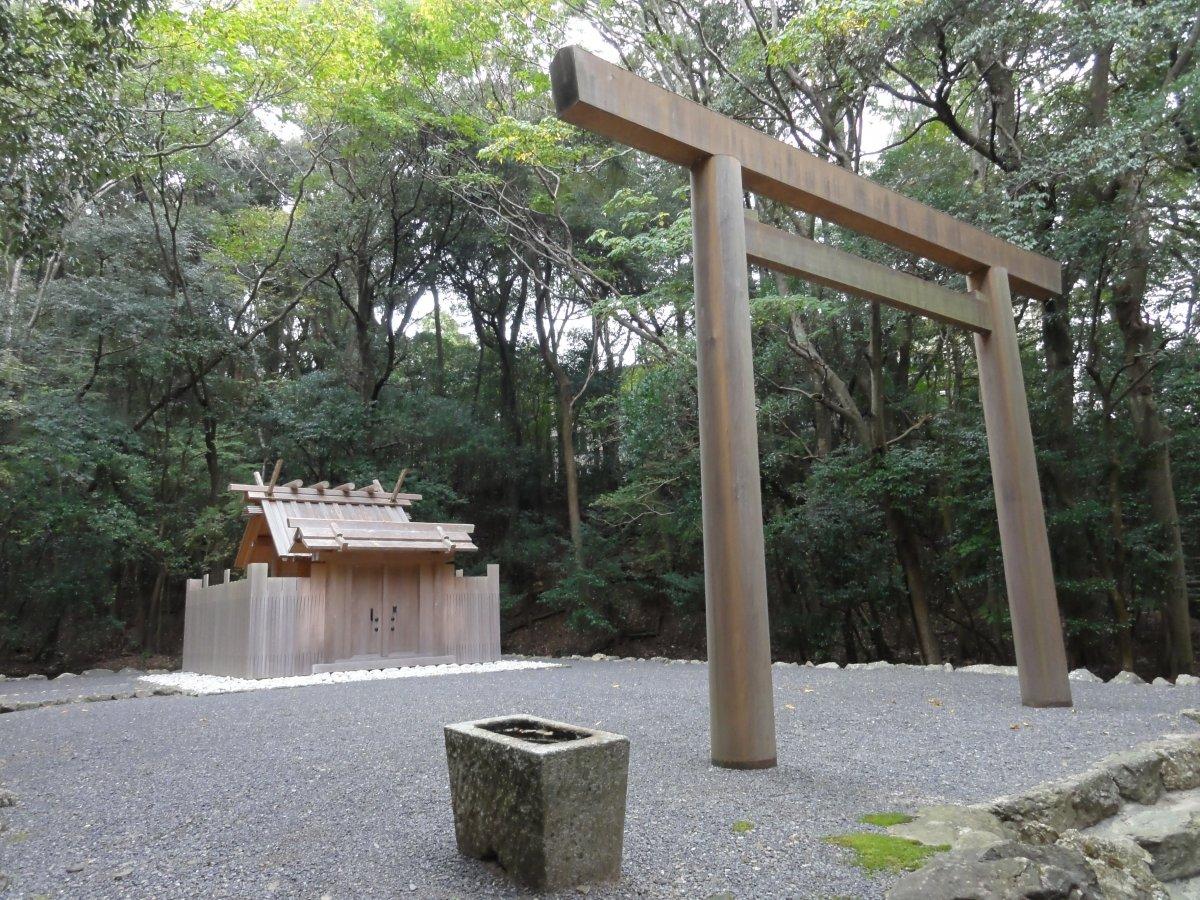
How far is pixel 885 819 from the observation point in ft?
8.14

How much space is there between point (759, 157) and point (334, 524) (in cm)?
723

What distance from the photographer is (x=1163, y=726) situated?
162 inches

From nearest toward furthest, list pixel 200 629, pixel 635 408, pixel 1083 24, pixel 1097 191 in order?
pixel 1083 24 → pixel 1097 191 → pixel 200 629 → pixel 635 408

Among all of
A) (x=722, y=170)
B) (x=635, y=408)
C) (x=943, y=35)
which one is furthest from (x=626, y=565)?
(x=722, y=170)

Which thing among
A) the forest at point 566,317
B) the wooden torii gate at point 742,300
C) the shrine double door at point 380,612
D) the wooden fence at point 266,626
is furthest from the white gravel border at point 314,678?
the wooden torii gate at point 742,300

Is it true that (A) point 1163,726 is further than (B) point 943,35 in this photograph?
No

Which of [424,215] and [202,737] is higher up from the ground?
[424,215]

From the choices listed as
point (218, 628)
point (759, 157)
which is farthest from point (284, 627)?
point (759, 157)

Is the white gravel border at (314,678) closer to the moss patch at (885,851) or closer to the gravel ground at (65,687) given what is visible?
the gravel ground at (65,687)

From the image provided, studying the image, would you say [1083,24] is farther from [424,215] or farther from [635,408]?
[424,215]

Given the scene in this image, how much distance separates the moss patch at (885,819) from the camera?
2443 mm

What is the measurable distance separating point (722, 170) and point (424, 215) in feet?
43.3

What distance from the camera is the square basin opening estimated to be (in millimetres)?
2373

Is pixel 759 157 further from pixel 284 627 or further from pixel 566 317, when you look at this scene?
pixel 566 317
